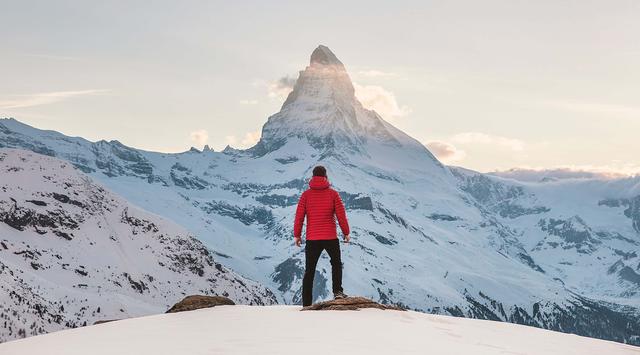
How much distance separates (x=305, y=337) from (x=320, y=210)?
5838mm

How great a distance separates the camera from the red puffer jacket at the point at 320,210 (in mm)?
20094

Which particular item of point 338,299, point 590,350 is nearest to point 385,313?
point 338,299

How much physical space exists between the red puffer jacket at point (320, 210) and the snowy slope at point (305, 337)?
7.47 ft

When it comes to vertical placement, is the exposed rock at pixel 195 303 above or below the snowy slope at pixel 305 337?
below

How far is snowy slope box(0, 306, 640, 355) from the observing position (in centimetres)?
1380

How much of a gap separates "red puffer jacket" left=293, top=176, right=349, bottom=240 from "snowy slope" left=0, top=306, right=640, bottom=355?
228 cm

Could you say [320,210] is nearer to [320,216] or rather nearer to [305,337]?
[320,216]

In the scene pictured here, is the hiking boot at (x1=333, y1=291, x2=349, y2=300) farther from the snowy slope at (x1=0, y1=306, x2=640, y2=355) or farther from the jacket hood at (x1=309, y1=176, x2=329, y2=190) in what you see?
the jacket hood at (x1=309, y1=176, x2=329, y2=190)

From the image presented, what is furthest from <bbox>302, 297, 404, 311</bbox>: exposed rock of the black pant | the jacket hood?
the jacket hood

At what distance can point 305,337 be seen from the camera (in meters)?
14.8

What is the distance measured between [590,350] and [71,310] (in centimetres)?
16370

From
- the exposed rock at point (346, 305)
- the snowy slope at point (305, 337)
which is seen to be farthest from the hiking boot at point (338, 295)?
the snowy slope at point (305, 337)

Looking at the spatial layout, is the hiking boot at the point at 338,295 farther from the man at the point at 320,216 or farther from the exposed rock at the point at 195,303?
the exposed rock at the point at 195,303

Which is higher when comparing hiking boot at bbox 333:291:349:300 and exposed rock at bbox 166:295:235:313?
hiking boot at bbox 333:291:349:300
